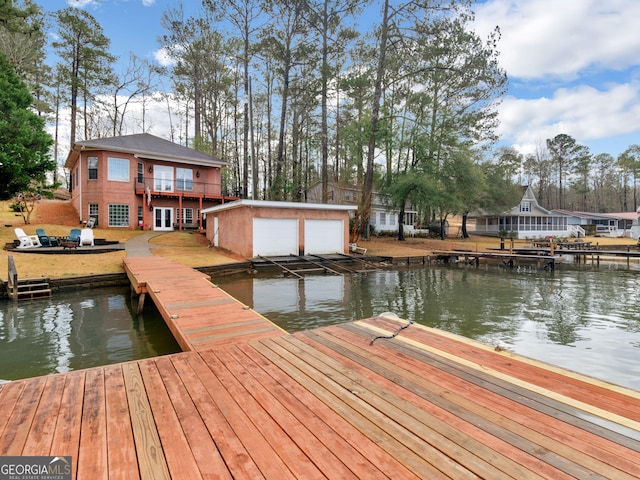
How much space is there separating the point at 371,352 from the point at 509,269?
60.0 feet

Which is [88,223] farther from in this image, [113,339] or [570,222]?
[570,222]

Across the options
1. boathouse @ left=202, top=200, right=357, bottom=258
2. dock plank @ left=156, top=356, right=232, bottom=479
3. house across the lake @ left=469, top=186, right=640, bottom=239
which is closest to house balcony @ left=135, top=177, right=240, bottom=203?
boathouse @ left=202, top=200, right=357, bottom=258

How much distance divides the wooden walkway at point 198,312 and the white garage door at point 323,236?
9649 millimetres

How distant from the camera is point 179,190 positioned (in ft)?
81.0

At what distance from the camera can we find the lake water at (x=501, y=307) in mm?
6074

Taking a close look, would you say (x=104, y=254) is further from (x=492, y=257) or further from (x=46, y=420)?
(x=492, y=257)

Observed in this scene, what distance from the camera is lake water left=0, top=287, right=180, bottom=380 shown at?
17.7 ft

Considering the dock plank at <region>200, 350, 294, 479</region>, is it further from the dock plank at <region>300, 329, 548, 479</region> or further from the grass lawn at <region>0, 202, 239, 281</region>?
the grass lawn at <region>0, 202, 239, 281</region>

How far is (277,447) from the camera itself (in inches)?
80.8

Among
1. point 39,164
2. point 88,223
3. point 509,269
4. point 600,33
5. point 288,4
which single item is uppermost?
point 288,4

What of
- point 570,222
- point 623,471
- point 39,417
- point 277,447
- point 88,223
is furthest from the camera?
point 570,222

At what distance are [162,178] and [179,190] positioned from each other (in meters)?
1.41

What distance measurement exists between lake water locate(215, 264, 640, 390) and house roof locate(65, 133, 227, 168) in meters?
14.6

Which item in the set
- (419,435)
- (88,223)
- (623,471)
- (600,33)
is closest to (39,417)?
(419,435)
